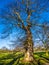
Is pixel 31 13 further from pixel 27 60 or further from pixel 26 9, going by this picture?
pixel 27 60

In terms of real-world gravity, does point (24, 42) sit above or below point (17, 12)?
below

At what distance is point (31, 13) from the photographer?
32.2 meters

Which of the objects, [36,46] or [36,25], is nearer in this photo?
[36,25]

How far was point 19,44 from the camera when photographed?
31469mm

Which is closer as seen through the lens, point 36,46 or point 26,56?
point 26,56


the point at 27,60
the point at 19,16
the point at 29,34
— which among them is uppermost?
the point at 19,16

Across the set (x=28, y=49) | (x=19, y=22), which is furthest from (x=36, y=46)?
(x=19, y=22)

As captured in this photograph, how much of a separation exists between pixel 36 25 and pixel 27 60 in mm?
5785

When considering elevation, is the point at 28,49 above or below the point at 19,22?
below

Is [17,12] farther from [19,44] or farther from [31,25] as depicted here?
[19,44]

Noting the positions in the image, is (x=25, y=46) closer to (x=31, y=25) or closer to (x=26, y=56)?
(x=26, y=56)

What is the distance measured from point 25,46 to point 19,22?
4.06 meters

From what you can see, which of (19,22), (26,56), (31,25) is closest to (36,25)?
(31,25)

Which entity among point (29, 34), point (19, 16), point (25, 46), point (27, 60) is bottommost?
point (27, 60)
